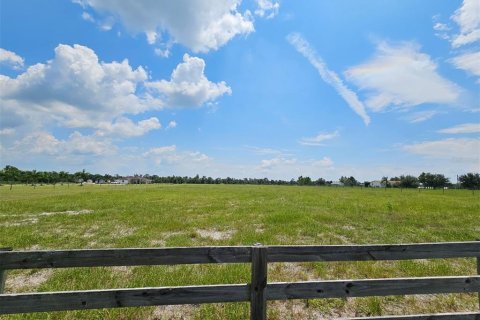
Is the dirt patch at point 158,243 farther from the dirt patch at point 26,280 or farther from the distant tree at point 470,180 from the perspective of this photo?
the distant tree at point 470,180

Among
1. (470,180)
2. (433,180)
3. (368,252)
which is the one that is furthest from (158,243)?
(433,180)

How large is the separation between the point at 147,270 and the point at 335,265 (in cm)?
543

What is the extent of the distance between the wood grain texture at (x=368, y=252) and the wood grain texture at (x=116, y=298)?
0.74m

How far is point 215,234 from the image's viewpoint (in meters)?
14.2

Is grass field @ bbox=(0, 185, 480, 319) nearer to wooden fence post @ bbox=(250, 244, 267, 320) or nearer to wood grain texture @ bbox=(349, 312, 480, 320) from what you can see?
wood grain texture @ bbox=(349, 312, 480, 320)

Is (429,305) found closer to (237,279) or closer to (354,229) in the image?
(237,279)

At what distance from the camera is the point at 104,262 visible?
412cm

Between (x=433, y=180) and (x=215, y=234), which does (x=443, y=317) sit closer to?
(x=215, y=234)

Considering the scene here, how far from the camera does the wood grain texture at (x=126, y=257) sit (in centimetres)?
401

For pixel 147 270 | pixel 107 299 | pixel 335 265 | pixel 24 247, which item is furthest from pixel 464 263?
pixel 24 247

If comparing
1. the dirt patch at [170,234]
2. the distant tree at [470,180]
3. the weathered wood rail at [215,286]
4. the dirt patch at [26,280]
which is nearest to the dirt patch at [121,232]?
the dirt patch at [170,234]

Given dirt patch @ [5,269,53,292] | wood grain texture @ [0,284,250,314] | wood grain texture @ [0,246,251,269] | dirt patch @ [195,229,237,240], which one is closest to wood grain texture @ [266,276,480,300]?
wood grain texture @ [0,284,250,314]

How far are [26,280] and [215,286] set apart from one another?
6724 mm

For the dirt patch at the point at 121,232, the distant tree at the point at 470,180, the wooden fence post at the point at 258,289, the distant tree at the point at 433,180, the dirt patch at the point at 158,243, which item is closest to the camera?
the wooden fence post at the point at 258,289
